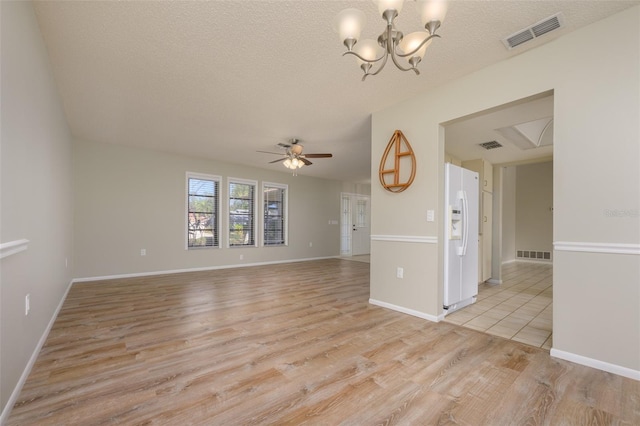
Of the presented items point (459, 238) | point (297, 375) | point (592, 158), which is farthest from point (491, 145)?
point (297, 375)

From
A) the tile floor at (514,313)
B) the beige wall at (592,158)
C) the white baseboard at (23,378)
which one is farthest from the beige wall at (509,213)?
the white baseboard at (23,378)

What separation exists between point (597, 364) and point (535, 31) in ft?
8.59

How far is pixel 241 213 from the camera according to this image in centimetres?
730

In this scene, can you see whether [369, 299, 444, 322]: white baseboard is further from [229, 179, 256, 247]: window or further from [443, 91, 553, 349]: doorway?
[229, 179, 256, 247]: window

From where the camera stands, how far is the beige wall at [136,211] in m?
5.25

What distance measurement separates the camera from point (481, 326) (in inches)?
118

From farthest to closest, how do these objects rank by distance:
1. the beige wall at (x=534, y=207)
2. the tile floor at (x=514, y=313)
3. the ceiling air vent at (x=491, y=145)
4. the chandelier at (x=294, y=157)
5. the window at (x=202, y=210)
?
the beige wall at (x=534, y=207) < the window at (x=202, y=210) < the chandelier at (x=294, y=157) < the ceiling air vent at (x=491, y=145) < the tile floor at (x=514, y=313)

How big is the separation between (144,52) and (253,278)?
416 cm

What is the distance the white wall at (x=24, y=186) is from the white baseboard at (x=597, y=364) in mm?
3725

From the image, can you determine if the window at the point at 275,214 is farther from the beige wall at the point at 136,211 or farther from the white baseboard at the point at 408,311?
the white baseboard at the point at 408,311

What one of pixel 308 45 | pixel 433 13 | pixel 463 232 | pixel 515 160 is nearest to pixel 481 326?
pixel 463 232

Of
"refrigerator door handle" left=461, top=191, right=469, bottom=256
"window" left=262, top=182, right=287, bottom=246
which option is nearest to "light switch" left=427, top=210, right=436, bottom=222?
"refrigerator door handle" left=461, top=191, right=469, bottom=256

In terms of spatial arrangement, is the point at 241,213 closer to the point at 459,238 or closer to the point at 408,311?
the point at 408,311

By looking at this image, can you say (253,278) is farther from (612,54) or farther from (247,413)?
(612,54)
